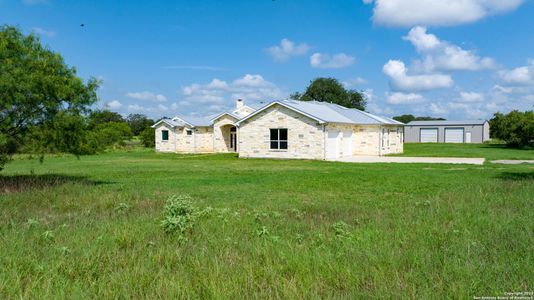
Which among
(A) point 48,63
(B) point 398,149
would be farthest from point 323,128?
(A) point 48,63

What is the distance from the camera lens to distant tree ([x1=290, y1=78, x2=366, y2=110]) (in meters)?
68.6

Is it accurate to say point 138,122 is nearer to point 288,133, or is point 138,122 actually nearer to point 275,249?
point 288,133

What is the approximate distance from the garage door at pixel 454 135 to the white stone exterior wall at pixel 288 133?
41.0 m

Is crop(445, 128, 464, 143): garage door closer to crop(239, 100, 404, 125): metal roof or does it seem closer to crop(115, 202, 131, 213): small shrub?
crop(239, 100, 404, 125): metal roof

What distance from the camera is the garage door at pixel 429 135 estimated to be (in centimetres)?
6331

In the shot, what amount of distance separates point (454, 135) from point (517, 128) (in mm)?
18672

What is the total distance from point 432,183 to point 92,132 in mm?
10890

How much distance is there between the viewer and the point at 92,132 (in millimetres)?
14305

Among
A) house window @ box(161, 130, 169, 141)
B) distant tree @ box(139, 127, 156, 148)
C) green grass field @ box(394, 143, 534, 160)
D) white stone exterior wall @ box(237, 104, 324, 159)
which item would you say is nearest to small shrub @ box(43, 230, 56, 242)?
white stone exterior wall @ box(237, 104, 324, 159)

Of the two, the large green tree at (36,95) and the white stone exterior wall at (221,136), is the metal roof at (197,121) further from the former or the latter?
the large green tree at (36,95)

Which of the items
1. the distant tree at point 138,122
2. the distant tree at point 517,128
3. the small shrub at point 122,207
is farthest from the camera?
the distant tree at point 138,122

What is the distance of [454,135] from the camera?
61875mm

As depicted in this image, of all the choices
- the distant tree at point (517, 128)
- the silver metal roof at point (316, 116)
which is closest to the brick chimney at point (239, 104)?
the silver metal roof at point (316, 116)

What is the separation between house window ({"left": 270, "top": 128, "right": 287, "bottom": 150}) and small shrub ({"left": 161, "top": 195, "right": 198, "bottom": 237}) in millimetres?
20722
